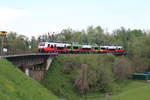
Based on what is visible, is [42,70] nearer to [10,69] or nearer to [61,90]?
[61,90]

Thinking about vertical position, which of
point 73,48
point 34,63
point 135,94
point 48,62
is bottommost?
point 135,94

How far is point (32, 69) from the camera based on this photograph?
47.9 metres

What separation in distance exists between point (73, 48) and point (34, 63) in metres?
25.9

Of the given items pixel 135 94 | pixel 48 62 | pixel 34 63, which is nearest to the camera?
pixel 135 94

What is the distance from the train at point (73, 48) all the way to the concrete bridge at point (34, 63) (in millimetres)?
4771

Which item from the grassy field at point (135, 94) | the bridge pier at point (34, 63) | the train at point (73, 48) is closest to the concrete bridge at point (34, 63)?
the bridge pier at point (34, 63)

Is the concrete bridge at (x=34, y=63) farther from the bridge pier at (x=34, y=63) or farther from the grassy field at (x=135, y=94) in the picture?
the grassy field at (x=135, y=94)

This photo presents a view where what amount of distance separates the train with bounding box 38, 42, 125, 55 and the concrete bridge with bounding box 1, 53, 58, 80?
4.77 metres

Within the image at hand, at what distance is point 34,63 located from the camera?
46.4 meters

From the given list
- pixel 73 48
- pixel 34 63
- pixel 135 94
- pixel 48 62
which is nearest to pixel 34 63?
pixel 34 63

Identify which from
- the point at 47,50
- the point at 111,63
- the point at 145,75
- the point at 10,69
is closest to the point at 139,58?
the point at 145,75

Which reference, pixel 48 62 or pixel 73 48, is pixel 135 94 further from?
pixel 73 48

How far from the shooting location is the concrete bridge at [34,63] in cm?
3888

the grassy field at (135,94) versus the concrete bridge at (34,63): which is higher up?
the concrete bridge at (34,63)
